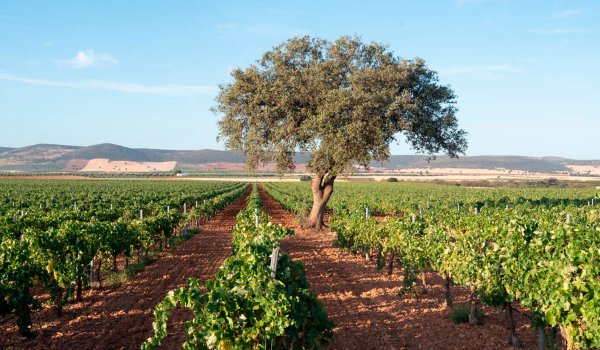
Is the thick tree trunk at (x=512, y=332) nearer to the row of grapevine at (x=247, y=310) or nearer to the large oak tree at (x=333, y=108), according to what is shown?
the row of grapevine at (x=247, y=310)

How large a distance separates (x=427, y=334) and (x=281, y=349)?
4223mm

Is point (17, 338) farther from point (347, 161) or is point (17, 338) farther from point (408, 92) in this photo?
point (408, 92)

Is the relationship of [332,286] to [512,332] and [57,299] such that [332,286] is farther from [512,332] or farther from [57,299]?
[57,299]

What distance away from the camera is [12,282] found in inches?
341

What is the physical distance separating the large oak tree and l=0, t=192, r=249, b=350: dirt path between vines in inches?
371

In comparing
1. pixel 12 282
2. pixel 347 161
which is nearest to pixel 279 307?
pixel 12 282

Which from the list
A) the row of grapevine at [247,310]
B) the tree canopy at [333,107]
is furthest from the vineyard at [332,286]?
the tree canopy at [333,107]

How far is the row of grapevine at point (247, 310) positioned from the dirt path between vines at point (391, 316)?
2456 millimetres

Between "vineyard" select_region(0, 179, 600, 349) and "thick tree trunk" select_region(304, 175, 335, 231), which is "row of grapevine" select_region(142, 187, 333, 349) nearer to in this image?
"vineyard" select_region(0, 179, 600, 349)

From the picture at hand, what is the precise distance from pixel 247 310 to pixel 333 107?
17.2 meters

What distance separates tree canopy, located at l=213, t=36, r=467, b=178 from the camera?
23.0 metres

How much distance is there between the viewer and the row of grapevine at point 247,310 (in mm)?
6031

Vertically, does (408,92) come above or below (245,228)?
above

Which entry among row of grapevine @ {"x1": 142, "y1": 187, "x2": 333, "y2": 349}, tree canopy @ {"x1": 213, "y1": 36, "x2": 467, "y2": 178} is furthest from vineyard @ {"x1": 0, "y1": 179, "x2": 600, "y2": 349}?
tree canopy @ {"x1": 213, "y1": 36, "x2": 467, "y2": 178}
